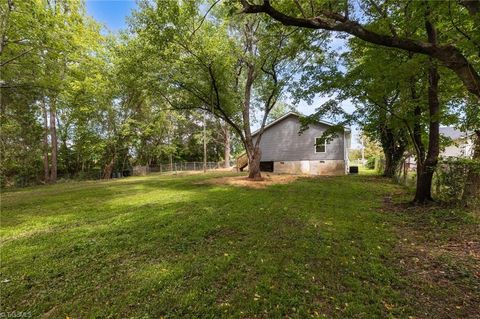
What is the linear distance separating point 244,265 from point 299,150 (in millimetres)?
17795

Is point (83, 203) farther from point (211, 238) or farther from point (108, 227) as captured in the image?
point (211, 238)

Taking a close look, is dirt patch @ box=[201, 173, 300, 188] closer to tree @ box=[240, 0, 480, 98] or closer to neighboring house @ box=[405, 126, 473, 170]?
neighboring house @ box=[405, 126, 473, 170]

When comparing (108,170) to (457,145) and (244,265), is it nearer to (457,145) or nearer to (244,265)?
(244,265)

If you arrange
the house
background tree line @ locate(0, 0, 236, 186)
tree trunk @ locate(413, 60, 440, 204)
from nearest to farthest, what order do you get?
tree trunk @ locate(413, 60, 440, 204), the house, background tree line @ locate(0, 0, 236, 186)

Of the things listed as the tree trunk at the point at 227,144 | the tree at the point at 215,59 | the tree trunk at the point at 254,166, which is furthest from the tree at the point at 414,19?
the tree trunk at the point at 227,144

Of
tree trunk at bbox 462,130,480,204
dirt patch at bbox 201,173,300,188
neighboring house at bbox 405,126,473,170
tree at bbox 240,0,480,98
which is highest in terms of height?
tree at bbox 240,0,480,98

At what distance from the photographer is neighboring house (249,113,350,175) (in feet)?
63.5

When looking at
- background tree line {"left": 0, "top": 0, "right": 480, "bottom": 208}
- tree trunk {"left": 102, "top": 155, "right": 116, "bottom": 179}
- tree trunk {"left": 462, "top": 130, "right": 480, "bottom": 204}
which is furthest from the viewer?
tree trunk {"left": 102, "top": 155, "right": 116, "bottom": 179}

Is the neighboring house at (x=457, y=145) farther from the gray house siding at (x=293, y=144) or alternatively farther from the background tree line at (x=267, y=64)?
the gray house siding at (x=293, y=144)

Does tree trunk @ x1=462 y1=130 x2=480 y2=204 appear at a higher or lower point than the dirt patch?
higher

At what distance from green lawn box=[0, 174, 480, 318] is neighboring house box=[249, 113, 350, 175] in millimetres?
13139

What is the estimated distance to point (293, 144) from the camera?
20.8 metres

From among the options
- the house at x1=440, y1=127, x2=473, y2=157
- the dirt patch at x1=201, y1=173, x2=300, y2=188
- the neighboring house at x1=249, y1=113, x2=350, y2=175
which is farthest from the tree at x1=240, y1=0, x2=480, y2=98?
the neighboring house at x1=249, y1=113, x2=350, y2=175

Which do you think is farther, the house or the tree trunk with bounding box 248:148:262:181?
the tree trunk with bounding box 248:148:262:181
